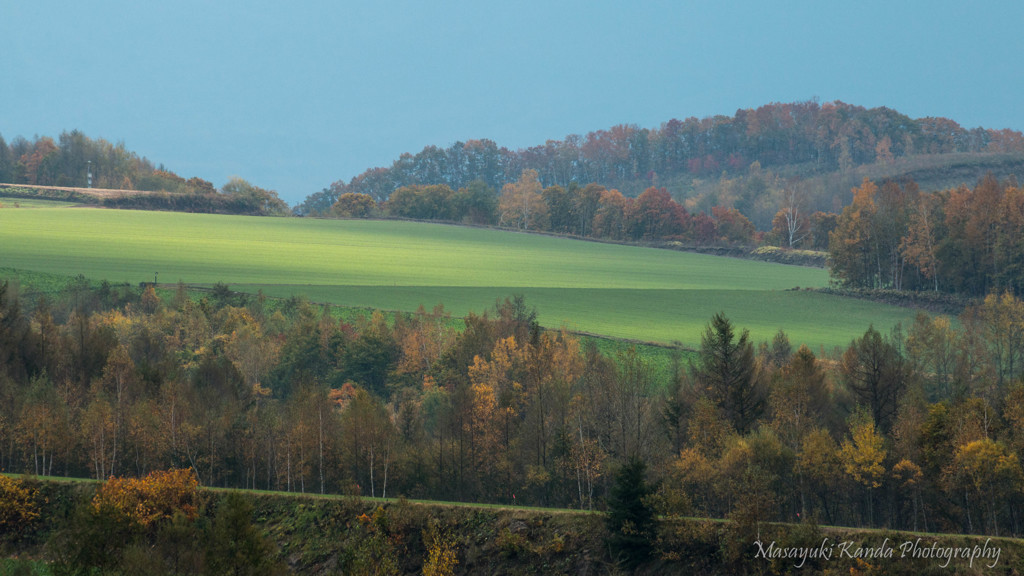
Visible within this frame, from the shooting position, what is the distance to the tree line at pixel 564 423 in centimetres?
4791

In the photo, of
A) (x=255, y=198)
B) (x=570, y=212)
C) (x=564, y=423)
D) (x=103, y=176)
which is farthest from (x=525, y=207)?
(x=564, y=423)

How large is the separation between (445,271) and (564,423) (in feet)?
204

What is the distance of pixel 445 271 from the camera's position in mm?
116312

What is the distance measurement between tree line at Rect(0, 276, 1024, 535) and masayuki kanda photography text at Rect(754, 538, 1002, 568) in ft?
6.25

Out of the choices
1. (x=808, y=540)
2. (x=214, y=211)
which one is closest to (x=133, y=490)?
(x=808, y=540)

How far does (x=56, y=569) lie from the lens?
28.3 meters

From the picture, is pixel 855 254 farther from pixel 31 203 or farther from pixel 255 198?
pixel 31 203

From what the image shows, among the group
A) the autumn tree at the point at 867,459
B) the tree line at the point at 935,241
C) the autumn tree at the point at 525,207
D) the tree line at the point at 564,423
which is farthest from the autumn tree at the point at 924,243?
the autumn tree at the point at 525,207

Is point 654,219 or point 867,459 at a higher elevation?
point 654,219

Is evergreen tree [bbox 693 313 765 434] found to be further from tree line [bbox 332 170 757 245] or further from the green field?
tree line [bbox 332 170 757 245]

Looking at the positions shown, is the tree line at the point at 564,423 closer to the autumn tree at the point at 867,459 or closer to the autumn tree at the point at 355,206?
the autumn tree at the point at 867,459

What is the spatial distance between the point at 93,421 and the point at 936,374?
59.0m

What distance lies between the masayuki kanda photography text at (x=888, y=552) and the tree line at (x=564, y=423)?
6.25 feet

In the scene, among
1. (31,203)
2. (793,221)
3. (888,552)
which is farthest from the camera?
(793,221)
